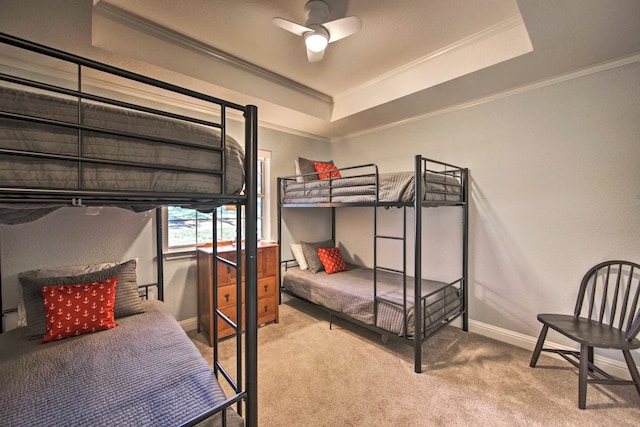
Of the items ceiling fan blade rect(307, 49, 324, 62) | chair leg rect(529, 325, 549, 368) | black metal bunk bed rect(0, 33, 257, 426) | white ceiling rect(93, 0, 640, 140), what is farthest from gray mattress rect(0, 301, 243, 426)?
chair leg rect(529, 325, 549, 368)

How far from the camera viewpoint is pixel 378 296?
2568 millimetres

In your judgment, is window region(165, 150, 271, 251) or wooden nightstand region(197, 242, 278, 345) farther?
window region(165, 150, 271, 251)

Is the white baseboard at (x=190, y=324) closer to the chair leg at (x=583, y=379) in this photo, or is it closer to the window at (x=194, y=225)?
the window at (x=194, y=225)

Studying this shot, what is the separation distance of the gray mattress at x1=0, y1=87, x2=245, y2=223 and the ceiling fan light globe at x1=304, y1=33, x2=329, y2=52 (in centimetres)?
124

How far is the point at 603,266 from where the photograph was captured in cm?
210

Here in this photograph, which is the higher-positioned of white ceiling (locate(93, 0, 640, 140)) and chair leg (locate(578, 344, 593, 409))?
white ceiling (locate(93, 0, 640, 140))

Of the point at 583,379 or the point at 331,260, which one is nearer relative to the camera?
the point at 583,379

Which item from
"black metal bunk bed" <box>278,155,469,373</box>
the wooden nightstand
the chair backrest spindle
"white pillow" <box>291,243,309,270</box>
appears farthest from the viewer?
"white pillow" <box>291,243,309,270</box>

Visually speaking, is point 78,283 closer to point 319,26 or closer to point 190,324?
point 190,324

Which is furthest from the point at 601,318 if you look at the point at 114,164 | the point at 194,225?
the point at 194,225

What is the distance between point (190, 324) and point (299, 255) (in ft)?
4.89

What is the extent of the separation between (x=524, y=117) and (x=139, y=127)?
305cm

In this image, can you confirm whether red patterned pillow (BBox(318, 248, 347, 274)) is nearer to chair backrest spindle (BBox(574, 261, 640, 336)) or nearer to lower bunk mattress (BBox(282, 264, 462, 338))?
lower bunk mattress (BBox(282, 264, 462, 338))

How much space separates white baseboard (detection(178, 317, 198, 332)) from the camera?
2832 mm
